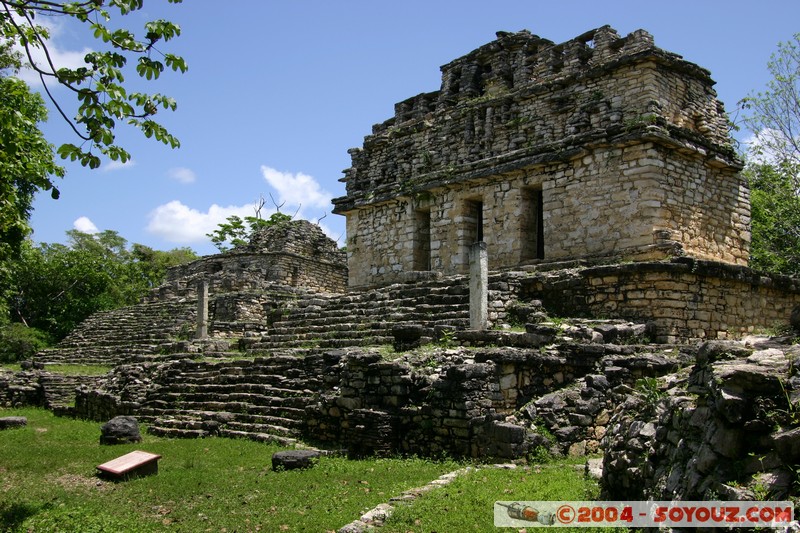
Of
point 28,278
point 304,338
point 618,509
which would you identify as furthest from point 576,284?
point 28,278

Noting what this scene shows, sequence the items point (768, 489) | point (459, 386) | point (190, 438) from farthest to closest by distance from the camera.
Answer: point (190, 438) → point (459, 386) → point (768, 489)

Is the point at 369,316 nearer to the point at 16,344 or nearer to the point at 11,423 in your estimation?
the point at 11,423

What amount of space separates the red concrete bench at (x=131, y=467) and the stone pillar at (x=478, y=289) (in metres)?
5.29

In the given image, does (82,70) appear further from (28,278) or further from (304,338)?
(28,278)

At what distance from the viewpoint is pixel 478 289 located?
11.4m

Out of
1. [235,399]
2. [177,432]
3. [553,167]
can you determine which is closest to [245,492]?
[177,432]

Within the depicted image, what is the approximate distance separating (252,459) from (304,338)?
5.45 meters

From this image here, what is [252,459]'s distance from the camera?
9742 millimetres

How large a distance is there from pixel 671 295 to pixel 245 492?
8.34 meters

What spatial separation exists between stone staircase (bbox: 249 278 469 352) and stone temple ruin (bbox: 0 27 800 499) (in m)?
0.06

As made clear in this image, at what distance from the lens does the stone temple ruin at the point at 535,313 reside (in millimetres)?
5637

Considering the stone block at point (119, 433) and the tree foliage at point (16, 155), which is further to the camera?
the stone block at point (119, 433)

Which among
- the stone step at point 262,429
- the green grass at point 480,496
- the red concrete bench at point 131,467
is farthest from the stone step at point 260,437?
the green grass at point 480,496

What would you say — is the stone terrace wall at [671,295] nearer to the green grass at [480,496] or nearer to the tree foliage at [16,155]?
the green grass at [480,496]
